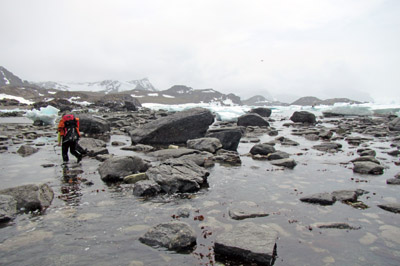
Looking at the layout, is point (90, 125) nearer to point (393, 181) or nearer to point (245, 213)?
point (245, 213)

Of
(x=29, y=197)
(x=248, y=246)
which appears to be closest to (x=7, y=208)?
(x=29, y=197)

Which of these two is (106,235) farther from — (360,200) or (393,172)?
(393,172)

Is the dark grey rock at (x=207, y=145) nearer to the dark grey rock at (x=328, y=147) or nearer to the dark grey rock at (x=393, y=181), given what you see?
the dark grey rock at (x=328, y=147)

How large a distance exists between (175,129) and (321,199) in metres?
12.9

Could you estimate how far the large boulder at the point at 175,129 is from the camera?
19000 millimetres

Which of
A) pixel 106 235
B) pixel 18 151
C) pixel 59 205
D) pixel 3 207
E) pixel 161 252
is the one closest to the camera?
pixel 161 252

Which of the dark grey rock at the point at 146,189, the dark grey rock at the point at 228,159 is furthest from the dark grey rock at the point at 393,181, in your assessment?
the dark grey rock at the point at 146,189

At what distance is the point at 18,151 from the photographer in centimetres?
1542

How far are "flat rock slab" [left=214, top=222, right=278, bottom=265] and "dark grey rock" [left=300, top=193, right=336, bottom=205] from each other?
2.97m

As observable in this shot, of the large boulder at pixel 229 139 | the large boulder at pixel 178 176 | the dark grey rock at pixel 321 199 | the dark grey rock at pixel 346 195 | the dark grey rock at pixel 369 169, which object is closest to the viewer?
the dark grey rock at pixel 321 199

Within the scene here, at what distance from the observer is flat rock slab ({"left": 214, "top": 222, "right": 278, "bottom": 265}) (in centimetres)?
496

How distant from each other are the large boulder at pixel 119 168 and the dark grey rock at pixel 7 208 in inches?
131

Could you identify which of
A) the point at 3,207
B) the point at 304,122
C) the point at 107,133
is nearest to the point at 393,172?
the point at 3,207

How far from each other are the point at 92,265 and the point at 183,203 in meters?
3.41
